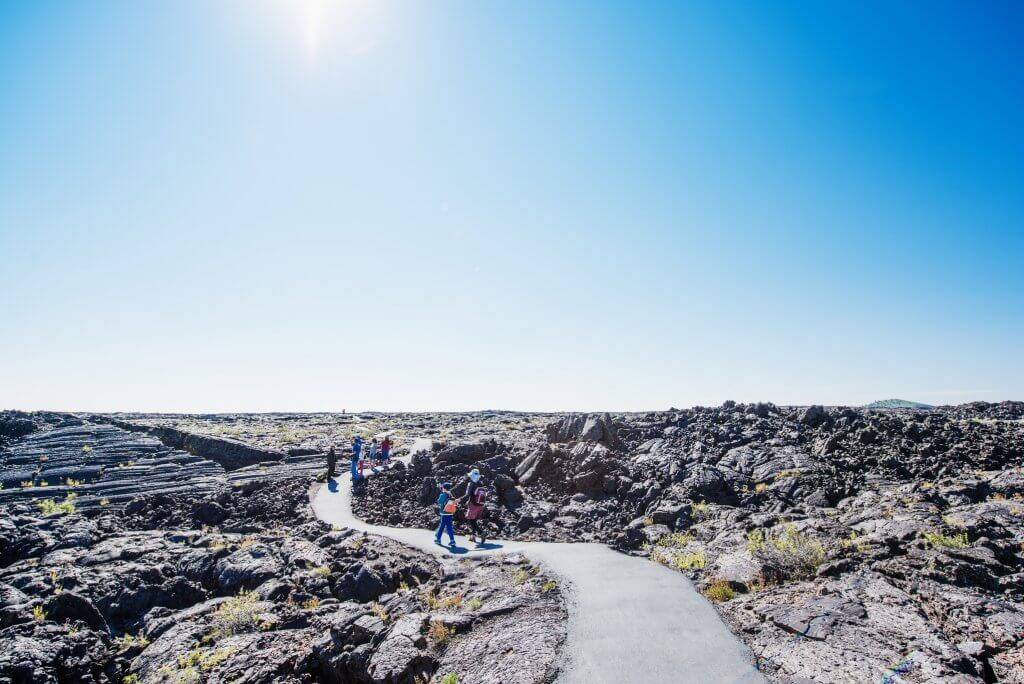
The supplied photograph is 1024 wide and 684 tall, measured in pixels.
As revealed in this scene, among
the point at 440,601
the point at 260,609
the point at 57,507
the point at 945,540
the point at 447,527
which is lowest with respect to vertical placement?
the point at 57,507

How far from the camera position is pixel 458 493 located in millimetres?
24094

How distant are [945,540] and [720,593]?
5968mm

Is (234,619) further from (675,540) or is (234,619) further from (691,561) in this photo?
(675,540)

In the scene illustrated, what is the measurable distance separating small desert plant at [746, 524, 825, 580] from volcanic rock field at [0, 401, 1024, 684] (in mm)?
67

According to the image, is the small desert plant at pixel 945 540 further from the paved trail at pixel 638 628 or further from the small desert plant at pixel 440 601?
the small desert plant at pixel 440 601

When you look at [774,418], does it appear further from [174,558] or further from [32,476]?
[32,476]

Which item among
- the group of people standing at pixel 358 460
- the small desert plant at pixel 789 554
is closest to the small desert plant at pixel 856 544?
the small desert plant at pixel 789 554

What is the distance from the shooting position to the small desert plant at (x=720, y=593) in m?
10.9

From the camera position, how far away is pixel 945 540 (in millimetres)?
11422

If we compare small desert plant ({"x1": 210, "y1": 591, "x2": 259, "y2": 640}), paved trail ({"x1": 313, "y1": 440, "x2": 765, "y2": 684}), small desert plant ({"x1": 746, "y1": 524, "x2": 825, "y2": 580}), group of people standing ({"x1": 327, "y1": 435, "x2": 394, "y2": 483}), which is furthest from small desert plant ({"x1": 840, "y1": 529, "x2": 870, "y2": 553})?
group of people standing ({"x1": 327, "y1": 435, "x2": 394, "y2": 483})

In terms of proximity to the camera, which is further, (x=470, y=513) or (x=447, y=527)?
(x=470, y=513)

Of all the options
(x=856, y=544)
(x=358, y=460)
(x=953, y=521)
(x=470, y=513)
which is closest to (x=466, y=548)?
(x=470, y=513)

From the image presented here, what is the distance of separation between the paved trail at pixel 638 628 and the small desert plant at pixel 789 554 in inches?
89.0

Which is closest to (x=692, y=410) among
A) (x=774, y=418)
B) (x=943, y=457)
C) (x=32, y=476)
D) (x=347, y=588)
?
(x=774, y=418)
